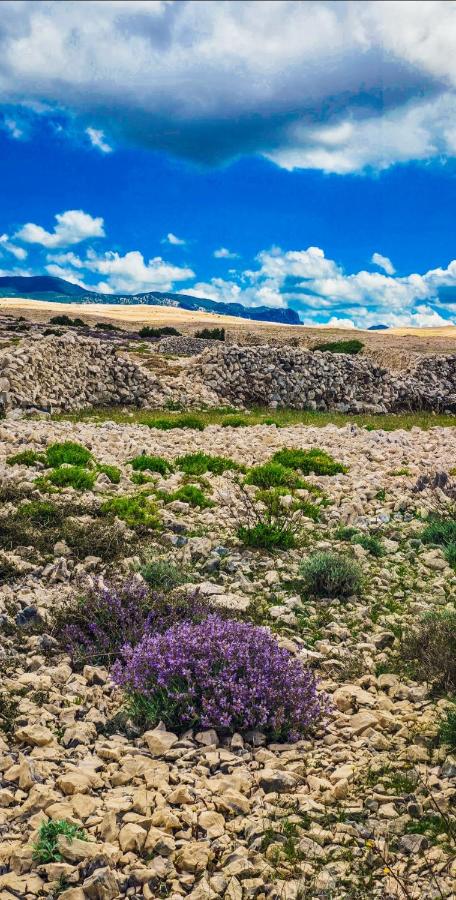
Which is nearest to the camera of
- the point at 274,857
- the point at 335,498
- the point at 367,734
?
the point at 274,857

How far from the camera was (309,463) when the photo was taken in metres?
14.7

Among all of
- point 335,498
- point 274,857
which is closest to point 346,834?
point 274,857

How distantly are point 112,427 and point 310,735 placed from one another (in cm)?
1487

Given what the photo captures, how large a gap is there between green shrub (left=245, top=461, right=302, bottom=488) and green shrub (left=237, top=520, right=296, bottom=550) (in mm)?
2577

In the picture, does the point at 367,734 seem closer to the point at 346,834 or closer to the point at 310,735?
the point at 310,735

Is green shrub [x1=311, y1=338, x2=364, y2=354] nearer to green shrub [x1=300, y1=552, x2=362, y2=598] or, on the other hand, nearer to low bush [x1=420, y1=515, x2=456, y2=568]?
low bush [x1=420, y1=515, x2=456, y2=568]

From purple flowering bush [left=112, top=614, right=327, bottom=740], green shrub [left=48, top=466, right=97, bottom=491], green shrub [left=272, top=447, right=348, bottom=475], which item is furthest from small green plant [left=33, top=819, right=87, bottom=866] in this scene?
green shrub [left=272, top=447, right=348, bottom=475]

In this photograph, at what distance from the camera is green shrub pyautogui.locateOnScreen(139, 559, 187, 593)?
8.61 meters

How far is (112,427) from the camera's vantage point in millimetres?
19766

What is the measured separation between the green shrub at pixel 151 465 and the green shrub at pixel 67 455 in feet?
3.12

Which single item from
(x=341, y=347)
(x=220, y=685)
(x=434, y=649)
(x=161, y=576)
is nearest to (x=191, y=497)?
(x=161, y=576)

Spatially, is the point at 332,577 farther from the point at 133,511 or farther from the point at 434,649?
the point at 133,511

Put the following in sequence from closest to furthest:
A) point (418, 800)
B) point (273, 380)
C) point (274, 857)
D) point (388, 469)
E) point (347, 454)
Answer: point (274, 857), point (418, 800), point (388, 469), point (347, 454), point (273, 380)

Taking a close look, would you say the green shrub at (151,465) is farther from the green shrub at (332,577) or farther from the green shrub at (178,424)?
the green shrub at (178,424)
